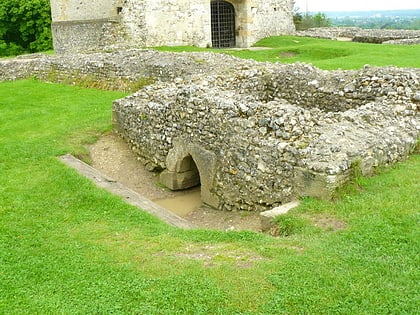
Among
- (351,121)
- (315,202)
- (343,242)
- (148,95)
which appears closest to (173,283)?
(343,242)

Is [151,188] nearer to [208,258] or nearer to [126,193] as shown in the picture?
[126,193]

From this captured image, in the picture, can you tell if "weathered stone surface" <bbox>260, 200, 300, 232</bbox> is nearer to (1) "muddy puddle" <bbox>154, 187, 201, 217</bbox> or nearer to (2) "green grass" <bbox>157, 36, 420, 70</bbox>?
(1) "muddy puddle" <bbox>154, 187, 201, 217</bbox>

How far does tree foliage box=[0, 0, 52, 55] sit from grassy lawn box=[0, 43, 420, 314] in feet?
117

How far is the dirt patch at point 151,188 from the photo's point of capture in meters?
8.88

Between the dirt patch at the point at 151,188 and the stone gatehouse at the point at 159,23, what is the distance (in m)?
12.4

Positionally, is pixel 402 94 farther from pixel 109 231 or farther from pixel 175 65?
pixel 175 65

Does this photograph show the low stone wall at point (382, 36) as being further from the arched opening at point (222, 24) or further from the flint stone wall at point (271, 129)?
the flint stone wall at point (271, 129)

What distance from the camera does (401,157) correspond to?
27.9 ft

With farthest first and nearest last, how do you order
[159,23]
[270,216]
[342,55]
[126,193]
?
[159,23] < [342,55] < [126,193] < [270,216]

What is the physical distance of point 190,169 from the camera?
1100cm

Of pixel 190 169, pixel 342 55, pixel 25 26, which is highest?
pixel 25 26

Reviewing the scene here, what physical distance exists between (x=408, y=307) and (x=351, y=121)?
4390mm

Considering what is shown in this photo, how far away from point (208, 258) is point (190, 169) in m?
5.02

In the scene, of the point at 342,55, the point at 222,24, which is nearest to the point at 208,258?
the point at 342,55
